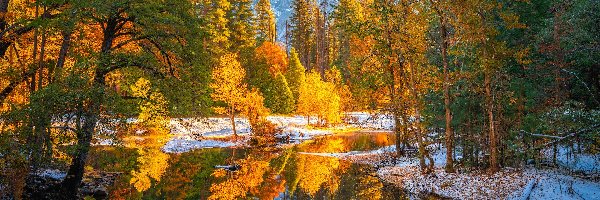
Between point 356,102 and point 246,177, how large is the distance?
26.1 ft

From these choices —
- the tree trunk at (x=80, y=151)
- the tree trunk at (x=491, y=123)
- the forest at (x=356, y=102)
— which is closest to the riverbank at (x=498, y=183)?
the forest at (x=356, y=102)

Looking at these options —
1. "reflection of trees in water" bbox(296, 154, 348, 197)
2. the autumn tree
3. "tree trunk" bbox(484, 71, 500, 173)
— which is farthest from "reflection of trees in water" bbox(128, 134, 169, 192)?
the autumn tree

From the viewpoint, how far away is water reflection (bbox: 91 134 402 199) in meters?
19.0

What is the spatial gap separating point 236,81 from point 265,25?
42.9 metres

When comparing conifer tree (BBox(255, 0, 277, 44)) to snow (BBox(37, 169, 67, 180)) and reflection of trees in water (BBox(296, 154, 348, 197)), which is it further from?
snow (BBox(37, 169, 67, 180))

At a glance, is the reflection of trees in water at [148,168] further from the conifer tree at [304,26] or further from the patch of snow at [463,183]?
the conifer tree at [304,26]

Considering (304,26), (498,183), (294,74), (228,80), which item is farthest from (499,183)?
(304,26)

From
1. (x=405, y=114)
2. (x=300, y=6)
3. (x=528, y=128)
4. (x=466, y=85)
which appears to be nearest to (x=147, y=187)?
(x=405, y=114)

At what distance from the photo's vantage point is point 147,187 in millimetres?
20266

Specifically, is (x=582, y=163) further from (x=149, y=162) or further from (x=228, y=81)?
(x=228, y=81)

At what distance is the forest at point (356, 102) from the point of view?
14398 mm

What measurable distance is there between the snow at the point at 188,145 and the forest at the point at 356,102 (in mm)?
4360

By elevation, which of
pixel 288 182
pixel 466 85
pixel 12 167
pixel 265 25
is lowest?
pixel 288 182

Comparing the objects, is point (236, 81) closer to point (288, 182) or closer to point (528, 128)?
point (288, 182)
